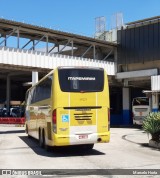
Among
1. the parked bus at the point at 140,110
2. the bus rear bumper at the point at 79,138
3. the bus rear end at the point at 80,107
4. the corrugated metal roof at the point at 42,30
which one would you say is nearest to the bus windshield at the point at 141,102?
the parked bus at the point at 140,110

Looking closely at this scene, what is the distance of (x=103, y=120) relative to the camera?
47.0 ft

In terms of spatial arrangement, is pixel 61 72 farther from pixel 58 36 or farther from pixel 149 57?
pixel 149 57

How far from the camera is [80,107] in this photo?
46.0 feet

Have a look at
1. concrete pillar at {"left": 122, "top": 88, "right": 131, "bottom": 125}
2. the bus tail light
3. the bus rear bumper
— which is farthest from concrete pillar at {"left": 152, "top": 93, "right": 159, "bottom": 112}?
the bus tail light

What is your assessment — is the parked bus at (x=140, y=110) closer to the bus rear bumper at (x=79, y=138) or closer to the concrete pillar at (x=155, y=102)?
the concrete pillar at (x=155, y=102)

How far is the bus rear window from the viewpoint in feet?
45.7

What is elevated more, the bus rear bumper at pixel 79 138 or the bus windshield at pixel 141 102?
the bus windshield at pixel 141 102

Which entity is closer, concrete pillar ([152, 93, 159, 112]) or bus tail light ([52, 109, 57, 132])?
bus tail light ([52, 109, 57, 132])

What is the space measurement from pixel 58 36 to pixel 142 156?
74.9 ft

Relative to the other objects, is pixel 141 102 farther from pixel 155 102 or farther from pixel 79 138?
pixel 79 138

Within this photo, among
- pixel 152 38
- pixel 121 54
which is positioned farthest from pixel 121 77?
pixel 152 38

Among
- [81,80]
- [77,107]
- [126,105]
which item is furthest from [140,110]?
[77,107]

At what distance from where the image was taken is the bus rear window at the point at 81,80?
13938mm

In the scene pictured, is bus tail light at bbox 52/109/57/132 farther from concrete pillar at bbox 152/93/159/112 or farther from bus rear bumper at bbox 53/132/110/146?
concrete pillar at bbox 152/93/159/112
